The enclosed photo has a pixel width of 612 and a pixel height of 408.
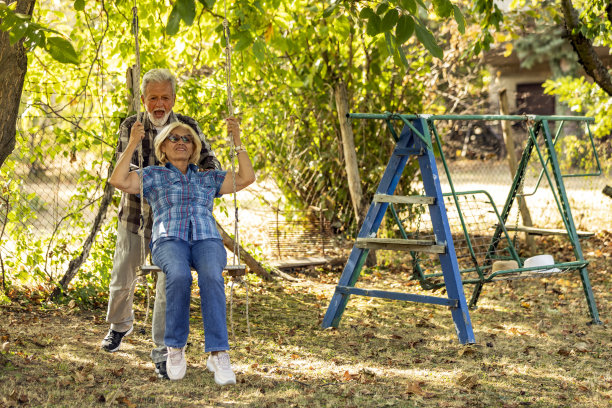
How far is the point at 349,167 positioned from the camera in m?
7.88

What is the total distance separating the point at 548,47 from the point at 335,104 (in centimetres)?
1453

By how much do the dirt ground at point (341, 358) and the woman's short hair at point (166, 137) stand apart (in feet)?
3.85

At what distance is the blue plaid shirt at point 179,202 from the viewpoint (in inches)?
157

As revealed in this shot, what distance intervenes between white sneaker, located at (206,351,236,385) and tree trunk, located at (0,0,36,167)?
5.21 ft

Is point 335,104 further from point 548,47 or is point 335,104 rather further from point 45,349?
point 548,47

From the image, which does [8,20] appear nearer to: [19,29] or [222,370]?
[19,29]

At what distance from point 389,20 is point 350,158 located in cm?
454

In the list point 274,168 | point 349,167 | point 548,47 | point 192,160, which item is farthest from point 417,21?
point 548,47

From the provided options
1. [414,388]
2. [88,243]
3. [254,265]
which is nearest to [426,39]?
[414,388]

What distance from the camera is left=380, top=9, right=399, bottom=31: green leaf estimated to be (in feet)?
10.9

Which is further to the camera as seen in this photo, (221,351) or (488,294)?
(488,294)

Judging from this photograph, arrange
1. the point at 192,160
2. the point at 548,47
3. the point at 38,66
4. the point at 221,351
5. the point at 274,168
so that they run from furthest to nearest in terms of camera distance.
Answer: the point at 548,47, the point at 274,168, the point at 38,66, the point at 192,160, the point at 221,351

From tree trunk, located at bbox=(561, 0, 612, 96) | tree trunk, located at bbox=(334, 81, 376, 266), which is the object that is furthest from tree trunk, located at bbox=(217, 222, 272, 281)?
tree trunk, located at bbox=(561, 0, 612, 96)

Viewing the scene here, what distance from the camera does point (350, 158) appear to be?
785 centimetres
